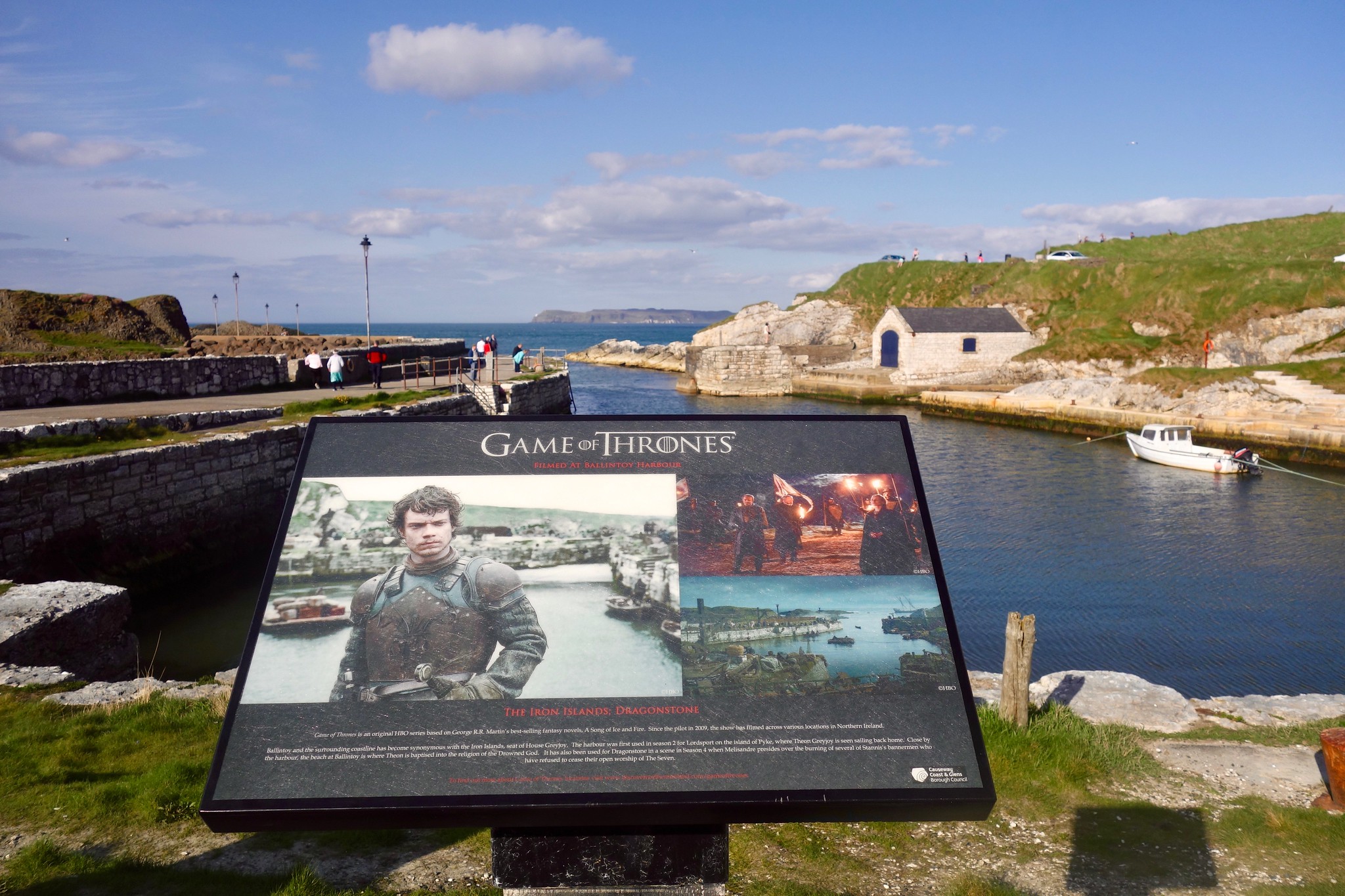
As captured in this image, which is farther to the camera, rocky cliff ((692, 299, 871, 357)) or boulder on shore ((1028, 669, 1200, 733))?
rocky cliff ((692, 299, 871, 357))

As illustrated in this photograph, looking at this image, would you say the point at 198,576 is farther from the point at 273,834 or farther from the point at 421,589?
the point at 421,589

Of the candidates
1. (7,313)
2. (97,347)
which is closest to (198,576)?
(97,347)

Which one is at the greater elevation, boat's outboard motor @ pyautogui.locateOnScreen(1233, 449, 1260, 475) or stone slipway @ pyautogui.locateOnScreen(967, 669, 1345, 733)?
stone slipway @ pyautogui.locateOnScreen(967, 669, 1345, 733)

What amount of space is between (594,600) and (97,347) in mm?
31456

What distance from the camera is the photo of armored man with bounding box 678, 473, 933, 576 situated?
11.8 feet

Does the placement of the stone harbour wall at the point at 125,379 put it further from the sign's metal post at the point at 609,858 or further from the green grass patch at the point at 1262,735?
the green grass patch at the point at 1262,735

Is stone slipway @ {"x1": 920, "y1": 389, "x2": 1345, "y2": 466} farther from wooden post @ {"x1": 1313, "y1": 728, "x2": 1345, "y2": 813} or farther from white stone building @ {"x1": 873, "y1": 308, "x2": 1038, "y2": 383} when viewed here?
wooden post @ {"x1": 1313, "y1": 728, "x2": 1345, "y2": 813}

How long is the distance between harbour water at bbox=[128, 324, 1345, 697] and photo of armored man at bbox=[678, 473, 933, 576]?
9.18 m

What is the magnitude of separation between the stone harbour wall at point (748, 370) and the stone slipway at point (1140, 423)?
12713mm

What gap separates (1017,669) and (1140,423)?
32.2 m

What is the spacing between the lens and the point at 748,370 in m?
56.9

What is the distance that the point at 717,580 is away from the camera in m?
3.54

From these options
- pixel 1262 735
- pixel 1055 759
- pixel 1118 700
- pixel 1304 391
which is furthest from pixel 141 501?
pixel 1304 391

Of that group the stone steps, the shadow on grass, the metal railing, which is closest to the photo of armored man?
the shadow on grass
